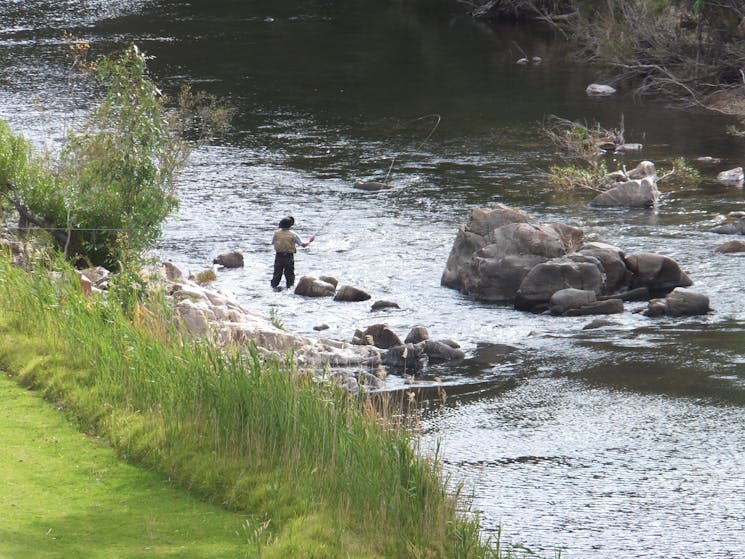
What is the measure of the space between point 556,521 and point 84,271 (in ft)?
33.4

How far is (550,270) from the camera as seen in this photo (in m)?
21.5

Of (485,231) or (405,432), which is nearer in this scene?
(405,432)

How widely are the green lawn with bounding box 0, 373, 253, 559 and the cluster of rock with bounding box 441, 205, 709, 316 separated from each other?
38.0ft

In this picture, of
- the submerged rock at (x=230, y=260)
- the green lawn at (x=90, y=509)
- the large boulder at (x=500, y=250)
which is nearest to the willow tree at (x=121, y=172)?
the submerged rock at (x=230, y=260)

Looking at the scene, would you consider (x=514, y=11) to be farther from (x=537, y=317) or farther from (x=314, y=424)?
(x=314, y=424)

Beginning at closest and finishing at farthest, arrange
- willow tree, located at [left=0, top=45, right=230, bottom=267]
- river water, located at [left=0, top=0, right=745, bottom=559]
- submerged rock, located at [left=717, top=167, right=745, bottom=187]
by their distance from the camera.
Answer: river water, located at [left=0, top=0, right=745, bottom=559], willow tree, located at [left=0, top=45, right=230, bottom=267], submerged rock, located at [left=717, top=167, right=745, bottom=187]

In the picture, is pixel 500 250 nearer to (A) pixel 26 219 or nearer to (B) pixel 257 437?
(A) pixel 26 219

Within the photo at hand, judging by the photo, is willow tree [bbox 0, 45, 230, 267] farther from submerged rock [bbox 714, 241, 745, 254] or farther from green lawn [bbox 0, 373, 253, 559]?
submerged rock [bbox 714, 241, 745, 254]

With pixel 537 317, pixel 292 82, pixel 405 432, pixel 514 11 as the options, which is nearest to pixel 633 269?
pixel 537 317

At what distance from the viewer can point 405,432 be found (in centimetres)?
1015

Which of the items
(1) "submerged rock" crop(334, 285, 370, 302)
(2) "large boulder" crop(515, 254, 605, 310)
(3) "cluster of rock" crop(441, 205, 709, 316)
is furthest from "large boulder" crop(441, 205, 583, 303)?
(1) "submerged rock" crop(334, 285, 370, 302)

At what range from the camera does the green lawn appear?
9141 mm

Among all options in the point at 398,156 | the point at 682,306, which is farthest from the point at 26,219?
the point at 398,156

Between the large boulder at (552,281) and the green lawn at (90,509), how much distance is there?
11.4 m
